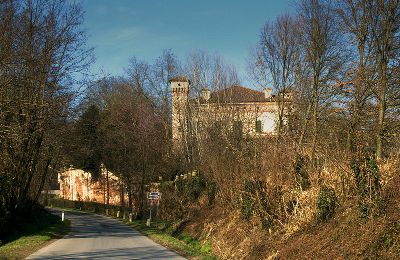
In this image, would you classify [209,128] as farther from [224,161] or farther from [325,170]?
[325,170]

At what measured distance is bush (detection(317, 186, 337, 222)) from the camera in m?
13.0

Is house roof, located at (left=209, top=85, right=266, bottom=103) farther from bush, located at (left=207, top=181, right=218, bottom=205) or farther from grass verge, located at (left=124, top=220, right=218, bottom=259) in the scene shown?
grass verge, located at (left=124, top=220, right=218, bottom=259)

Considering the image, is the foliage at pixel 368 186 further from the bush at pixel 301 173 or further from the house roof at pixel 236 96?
the house roof at pixel 236 96

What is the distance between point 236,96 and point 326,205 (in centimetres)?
2499

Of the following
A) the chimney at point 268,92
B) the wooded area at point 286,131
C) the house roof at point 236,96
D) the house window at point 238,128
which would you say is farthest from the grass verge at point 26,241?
the house roof at point 236,96

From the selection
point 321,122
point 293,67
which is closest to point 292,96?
point 293,67

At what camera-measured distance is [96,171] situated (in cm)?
6131

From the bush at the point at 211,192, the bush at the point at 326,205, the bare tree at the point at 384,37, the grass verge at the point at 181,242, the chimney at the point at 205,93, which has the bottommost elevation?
the grass verge at the point at 181,242

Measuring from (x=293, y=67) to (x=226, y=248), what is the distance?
14165 millimetres

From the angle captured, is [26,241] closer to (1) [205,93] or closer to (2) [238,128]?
(2) [238,128]

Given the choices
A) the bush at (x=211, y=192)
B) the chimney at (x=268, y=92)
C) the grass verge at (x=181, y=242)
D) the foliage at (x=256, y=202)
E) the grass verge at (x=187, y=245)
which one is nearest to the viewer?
the foliage at (x=256, y=202)

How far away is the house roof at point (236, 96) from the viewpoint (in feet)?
121

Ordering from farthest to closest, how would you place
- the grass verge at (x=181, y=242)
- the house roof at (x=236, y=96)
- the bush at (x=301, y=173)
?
1. the house roof at (x=236, y=96)
2. the grass verge at (x=181, y=242)
3. the bush at (x=301, y=173)

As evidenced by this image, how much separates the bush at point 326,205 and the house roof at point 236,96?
23410mm
